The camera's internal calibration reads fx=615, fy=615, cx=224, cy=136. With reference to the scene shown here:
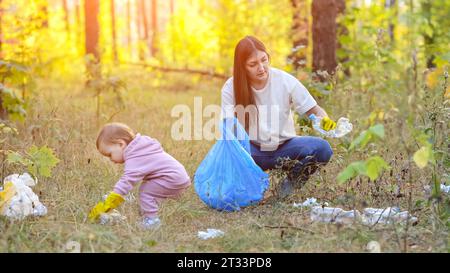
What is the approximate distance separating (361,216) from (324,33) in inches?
130

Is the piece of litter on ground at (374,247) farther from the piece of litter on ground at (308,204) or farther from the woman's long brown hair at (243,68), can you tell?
the woman's long brown hair at (243,68)

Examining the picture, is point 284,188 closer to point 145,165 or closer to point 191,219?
point 191,219

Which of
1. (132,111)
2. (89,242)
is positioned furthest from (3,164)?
(132,111)

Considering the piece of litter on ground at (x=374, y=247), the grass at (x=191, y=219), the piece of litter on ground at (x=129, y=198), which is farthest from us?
the piece of litter on ground at (x=129, y=198)

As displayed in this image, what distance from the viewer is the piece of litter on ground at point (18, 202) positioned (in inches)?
130

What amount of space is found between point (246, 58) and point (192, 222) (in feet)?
3.63

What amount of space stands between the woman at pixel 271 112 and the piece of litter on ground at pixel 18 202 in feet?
4.16

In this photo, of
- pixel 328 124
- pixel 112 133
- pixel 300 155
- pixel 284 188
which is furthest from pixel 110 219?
pixel 328 124

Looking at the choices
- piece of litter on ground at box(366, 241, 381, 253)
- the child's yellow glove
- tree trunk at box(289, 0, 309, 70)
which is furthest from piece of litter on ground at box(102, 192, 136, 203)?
tree trunk at box(289, 0, 309, 70)

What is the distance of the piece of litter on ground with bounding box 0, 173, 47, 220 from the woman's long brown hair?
1386 millimetres

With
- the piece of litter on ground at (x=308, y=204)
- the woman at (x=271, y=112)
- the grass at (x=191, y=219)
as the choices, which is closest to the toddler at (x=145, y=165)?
the grass at (x=191, y=219)

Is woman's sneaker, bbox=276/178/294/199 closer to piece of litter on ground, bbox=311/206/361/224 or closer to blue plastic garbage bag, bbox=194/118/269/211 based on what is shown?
blue plastic garbage bag, bbox=194/118/269/211

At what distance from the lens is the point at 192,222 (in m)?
3.56

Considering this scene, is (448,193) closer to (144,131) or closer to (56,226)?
(56,226)
